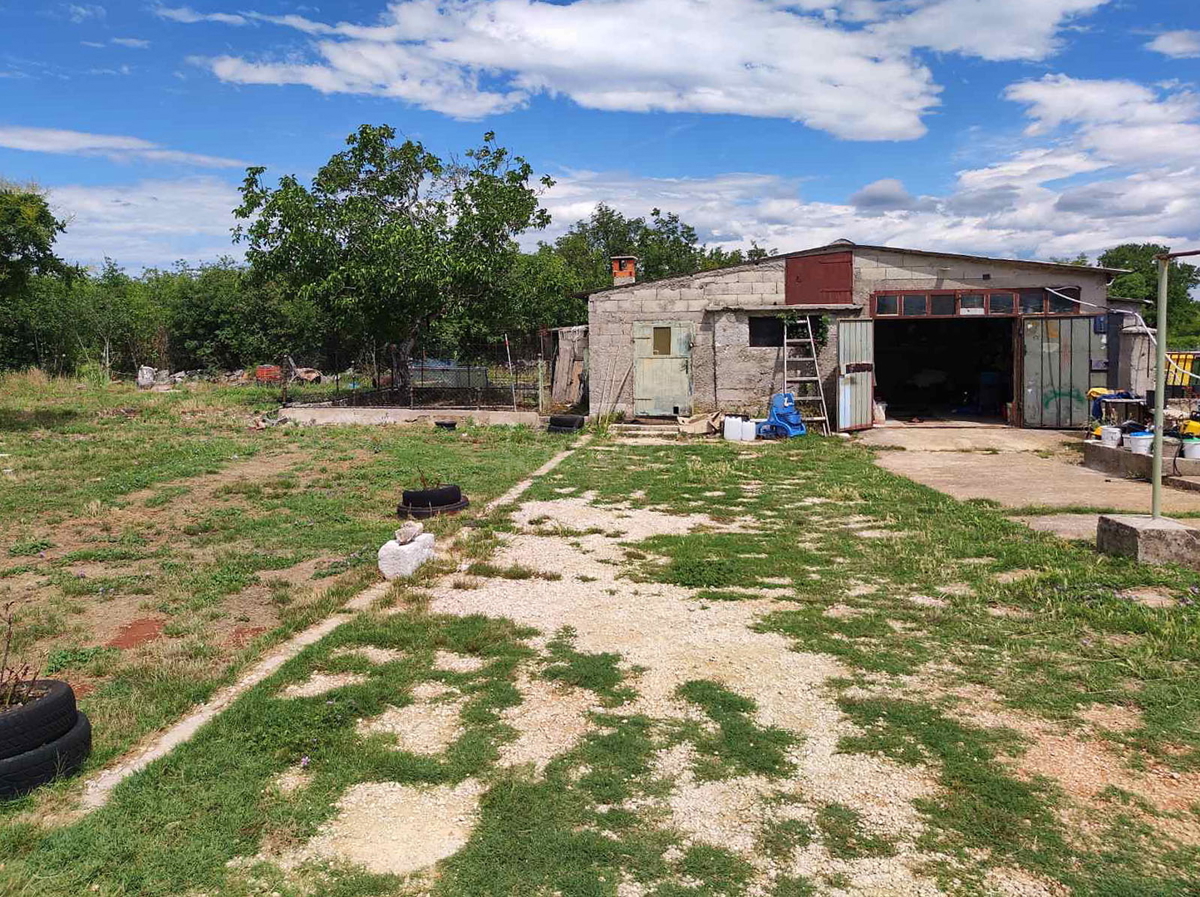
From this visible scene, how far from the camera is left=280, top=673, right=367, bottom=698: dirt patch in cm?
432

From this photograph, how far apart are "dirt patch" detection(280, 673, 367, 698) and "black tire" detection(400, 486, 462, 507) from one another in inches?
170

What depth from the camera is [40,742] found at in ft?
11.4

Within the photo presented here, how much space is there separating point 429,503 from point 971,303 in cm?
1244

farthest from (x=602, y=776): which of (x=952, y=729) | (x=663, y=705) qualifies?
(x=952, y=729)

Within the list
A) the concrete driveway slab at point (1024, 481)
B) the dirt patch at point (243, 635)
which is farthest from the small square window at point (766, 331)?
the dirt patch at point (243, 635)

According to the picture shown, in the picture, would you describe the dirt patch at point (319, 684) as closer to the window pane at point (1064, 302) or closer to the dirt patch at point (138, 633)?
the dirt patch at point (138, 633)

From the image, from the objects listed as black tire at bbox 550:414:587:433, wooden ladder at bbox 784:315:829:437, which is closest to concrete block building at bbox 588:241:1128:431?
wooden ladder at bbox 784:315:829:437

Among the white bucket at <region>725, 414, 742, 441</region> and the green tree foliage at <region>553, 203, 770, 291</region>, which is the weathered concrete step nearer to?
the white bucket at <region>725, 414, 742, 441</region>

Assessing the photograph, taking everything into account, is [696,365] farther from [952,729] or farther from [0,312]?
[0,312]

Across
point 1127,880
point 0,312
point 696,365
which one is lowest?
point 1127,880

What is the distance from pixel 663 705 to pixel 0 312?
29.4 metres

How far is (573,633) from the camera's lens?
17.1ft

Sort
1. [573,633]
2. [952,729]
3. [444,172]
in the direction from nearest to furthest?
[952,729] → [573,633] → [444,172]

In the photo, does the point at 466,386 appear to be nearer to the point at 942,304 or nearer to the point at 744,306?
the point at 744,306
